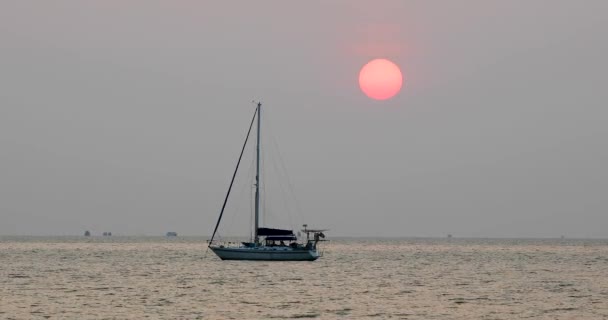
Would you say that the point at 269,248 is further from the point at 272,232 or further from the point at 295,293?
the point at 295,293

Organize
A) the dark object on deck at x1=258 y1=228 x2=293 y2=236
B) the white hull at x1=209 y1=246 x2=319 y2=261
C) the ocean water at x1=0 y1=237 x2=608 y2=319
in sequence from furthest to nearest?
the white hull at x1=209 y1=246 x2=319 y2=261 < the dark object on deck at x1=258 y1=228 x2=293 y2=236 < the ocean water at x1=0 y1=237 x2=608 y2=319

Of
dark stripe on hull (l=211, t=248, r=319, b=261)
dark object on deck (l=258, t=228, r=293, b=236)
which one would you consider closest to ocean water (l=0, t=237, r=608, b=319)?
dark stripe on hull (l=211, t=248, r=319, b=261)

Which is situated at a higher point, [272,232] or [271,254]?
[272,232]

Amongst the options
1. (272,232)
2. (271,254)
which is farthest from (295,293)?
(271,254)

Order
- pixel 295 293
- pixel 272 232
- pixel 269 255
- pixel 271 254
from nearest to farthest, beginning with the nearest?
pixel 295 293, pixel 272 232, pixel 271 254, pixel 269 255

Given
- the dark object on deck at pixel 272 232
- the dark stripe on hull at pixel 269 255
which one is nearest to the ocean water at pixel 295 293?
the dark stripe on hull at pixel 269 255

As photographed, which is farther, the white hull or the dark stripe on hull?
the dark stripe on hull

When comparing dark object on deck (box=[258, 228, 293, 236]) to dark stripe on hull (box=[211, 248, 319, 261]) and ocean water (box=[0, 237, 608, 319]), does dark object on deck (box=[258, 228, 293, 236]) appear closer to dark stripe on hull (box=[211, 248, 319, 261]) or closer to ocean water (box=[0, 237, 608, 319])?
dark stripe on hull (box=[211, 248, 319, 261])

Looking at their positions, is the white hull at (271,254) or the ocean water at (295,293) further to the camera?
the white hull at (271,254)

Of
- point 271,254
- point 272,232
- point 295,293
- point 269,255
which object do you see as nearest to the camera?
point 295,293

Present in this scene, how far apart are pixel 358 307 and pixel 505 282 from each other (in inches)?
1281

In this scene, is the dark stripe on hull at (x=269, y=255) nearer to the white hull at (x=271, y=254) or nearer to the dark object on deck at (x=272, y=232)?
the white hull at (x=271, y=254)

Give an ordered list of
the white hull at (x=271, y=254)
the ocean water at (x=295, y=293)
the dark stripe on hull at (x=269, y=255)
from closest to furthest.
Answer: the ocean water at (x=295, y=293)
the white hull at (x=271, y=254)
the dark stripe on hull at (x=269, y=255)

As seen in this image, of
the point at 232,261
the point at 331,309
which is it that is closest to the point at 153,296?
the point at 331,309
